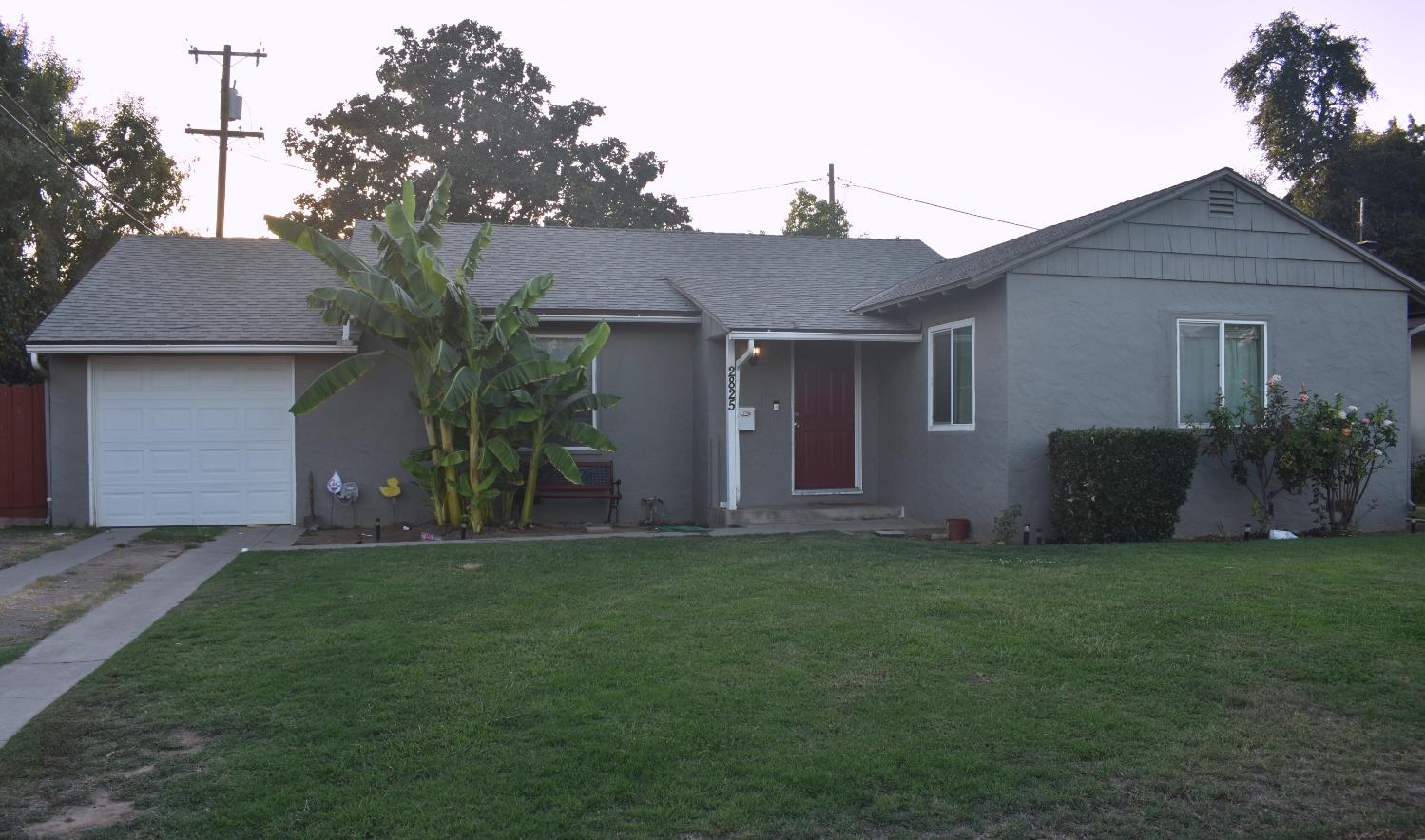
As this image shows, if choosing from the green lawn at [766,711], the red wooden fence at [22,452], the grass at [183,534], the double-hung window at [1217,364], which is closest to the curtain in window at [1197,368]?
the double-hung window at [1217,364]

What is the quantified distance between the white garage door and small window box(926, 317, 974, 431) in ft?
27.1

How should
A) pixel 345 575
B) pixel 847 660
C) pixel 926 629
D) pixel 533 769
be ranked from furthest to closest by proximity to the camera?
pixel 345 575
pixel 926 629
pixel 847 660
pixel 533 769

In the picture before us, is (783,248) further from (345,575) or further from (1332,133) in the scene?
(1332,133)

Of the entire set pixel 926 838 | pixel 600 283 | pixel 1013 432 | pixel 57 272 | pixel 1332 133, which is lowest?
pixel 926 838

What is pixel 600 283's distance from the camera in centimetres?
1488

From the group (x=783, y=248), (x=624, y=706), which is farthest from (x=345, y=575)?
(x=783, y=248)

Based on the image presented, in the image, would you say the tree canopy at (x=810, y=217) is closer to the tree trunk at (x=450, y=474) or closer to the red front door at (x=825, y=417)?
the red front door at (x=825, y=417)

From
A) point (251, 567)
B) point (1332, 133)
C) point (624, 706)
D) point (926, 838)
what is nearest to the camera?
point (926, 838)

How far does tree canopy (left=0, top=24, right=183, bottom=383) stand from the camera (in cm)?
2233

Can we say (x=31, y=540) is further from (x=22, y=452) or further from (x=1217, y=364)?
(x=1217, y=364)

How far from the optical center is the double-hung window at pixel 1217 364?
12250mm

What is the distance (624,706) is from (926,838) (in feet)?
5.95

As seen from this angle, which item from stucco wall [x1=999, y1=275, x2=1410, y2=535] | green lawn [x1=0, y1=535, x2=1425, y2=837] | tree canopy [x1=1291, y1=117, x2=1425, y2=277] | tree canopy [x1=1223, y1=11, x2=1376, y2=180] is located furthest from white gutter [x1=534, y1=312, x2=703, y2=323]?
tree canopy [x1=1223, y1=11, x2=1376, y2=180]

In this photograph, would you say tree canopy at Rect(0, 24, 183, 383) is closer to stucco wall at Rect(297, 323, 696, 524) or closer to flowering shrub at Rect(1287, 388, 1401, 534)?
stucco wall at Rect(297, 323, 696, 524)
